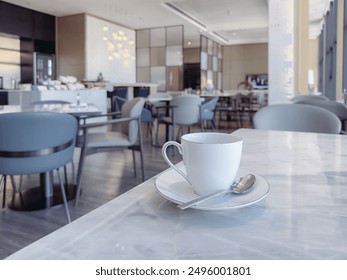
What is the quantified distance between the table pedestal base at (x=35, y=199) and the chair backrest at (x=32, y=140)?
69 cm

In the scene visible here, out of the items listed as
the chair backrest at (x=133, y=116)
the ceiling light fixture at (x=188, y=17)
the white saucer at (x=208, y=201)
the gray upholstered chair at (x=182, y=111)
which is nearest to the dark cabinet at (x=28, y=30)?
the ceiling light fixture at (x=188, y=17)

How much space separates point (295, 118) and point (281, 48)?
271 centimetres

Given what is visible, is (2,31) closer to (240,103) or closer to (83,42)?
(83,42)

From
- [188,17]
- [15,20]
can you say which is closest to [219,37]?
[188,17]

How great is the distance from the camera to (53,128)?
2.05m

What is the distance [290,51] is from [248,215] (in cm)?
409

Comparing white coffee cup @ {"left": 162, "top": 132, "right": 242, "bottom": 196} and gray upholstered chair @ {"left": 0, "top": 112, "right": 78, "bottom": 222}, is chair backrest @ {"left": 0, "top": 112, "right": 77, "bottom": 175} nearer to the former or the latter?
gray upholstered chair @ {"left": 0, "top": 112, "right": 78, "bottom": 222}

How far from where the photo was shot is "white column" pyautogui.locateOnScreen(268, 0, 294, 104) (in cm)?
412

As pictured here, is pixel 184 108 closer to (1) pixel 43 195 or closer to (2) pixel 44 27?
(1) pixel 43 195

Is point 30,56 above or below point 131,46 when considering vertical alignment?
below

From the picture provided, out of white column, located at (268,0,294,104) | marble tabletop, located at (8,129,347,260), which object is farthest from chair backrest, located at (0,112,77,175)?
white column, located at (268,0,294,104)

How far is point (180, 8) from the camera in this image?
10328mm
